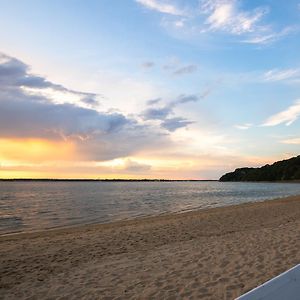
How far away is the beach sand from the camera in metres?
7.02

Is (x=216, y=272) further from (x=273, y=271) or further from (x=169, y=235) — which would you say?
(x=169, y=235)

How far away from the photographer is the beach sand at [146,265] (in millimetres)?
7016

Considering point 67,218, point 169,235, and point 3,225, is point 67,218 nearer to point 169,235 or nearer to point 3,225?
point 3,225

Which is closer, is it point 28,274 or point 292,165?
point 28,274

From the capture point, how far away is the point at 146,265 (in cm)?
906

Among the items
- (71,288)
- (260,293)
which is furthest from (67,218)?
(260,293)

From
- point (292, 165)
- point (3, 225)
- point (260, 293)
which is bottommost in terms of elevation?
point (3, 225)

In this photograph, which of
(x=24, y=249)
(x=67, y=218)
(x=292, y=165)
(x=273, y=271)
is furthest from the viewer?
(x=292, y=165)

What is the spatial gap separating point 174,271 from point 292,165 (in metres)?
193

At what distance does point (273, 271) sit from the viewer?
789 cm

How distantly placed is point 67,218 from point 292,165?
177666 millimetres

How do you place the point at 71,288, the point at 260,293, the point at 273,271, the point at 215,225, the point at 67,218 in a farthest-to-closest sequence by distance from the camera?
the point at 67,218
the point at 215,225
the point at 273,271
the point at 71,288
the point at 260,293

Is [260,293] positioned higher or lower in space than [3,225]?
higher

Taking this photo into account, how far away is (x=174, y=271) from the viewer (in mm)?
8242
